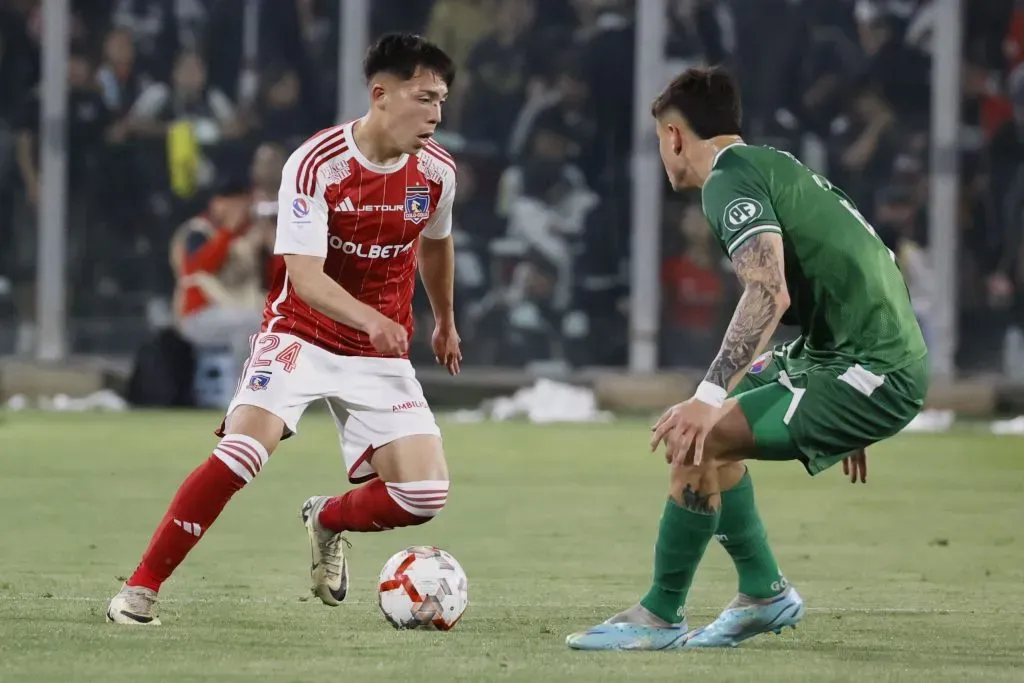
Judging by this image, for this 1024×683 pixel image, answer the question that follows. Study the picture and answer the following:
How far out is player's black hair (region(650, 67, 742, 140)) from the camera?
543cm

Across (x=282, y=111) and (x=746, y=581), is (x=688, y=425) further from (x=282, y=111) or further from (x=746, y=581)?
(x=282, y=111)

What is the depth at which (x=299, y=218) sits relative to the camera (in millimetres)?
6012

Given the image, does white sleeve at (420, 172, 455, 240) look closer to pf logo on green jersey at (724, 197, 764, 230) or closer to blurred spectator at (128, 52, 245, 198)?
pf logo on green jersey at (724, 197, 764, 230)

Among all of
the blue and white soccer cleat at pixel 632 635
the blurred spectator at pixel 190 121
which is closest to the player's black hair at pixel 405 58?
the blue and white soccer cleat at pixel 632 635

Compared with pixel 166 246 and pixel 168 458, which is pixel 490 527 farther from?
pixel 166 246

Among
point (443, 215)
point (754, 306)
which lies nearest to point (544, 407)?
point (443, 215)

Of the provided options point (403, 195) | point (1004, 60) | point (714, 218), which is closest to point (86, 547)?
point (403, 195)

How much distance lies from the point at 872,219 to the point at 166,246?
18.8ft

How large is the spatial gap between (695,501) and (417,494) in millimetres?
1138

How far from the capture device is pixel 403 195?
6.27 metres

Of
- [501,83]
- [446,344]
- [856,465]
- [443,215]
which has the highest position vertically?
[443,215]

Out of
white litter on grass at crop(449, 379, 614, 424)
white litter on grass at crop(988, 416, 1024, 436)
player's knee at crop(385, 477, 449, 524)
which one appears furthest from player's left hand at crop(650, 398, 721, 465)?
white litter on grass at crop(449, 379, 614, 424)

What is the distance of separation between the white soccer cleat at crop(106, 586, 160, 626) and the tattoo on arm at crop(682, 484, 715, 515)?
159 cm

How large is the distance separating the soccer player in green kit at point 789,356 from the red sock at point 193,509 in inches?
45.7
